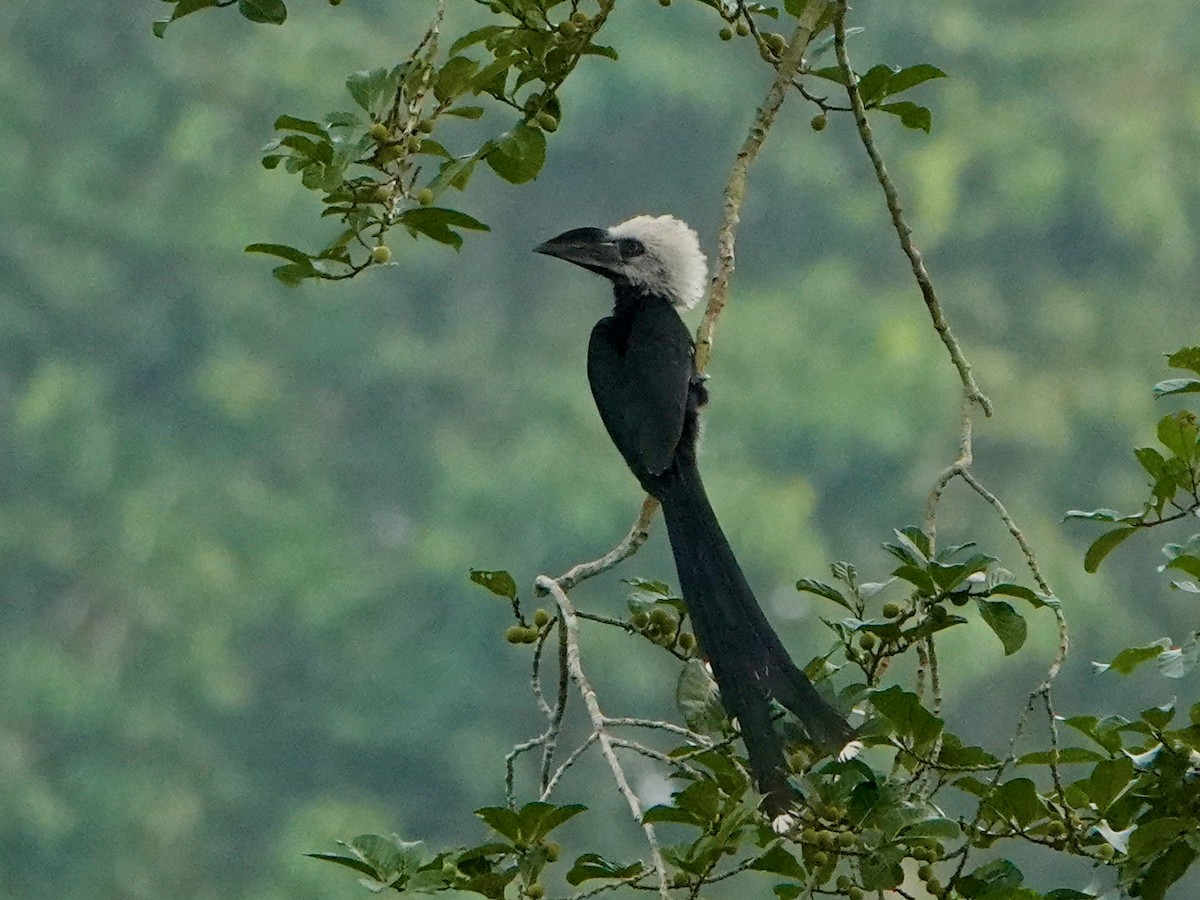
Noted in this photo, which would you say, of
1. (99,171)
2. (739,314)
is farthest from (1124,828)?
(99,171)

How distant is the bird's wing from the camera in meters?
1.57

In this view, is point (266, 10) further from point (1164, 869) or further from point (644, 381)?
point (1164, 869)

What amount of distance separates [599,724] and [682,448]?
0.60 metres

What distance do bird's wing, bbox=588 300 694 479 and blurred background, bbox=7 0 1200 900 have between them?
134 inches

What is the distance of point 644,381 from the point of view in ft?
5.40

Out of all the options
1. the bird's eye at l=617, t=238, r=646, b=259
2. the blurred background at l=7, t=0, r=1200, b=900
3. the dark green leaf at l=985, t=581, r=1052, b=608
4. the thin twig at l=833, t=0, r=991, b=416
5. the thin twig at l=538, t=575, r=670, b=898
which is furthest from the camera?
the blurred background at l=7, t=0, r=1200, b=900

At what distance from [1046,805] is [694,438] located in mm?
622

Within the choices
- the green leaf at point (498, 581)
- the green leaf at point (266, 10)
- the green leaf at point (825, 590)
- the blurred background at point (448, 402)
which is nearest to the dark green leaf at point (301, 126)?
the green leaf at point (266, 10)

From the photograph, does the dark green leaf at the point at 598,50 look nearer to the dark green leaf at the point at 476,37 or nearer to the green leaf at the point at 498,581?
the dark green leaf at the point at 476,37

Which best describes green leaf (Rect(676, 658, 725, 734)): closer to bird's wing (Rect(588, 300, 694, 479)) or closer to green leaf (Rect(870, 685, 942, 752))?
green leaf (Rect(870, 685, 942, 752))

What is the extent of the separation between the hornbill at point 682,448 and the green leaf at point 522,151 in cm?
34

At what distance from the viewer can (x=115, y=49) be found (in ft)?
22.2

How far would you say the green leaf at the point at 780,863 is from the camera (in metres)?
1.04

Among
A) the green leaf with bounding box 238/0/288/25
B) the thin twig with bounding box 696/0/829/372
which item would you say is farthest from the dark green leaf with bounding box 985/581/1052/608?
the green leaf with bounding box 238/0/288/25
